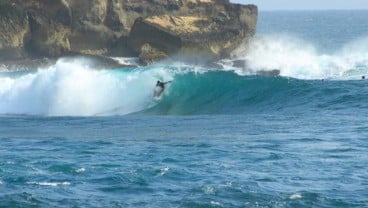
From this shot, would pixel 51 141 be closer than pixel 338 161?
No

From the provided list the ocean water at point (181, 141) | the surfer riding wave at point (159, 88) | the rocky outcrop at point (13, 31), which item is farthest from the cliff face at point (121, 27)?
the surfer riding wave at point (159, 88)

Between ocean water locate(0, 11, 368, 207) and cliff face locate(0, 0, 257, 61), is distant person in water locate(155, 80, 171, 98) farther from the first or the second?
cliff face locate(0, 0, 257, 61)

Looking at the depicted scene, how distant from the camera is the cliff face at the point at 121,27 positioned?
5181 centimetres

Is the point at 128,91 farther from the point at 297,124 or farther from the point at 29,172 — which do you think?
the point at 29,172

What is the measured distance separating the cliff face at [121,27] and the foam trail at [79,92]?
14.9m

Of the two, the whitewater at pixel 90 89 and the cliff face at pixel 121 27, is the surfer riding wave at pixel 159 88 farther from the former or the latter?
the cliff face at pixel 121 27

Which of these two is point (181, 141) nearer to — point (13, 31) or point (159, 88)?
point (159, 88)

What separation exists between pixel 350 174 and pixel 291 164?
1391 millimetres

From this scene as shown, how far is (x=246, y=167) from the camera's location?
1727cm

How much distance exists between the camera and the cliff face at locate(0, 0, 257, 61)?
170 feet

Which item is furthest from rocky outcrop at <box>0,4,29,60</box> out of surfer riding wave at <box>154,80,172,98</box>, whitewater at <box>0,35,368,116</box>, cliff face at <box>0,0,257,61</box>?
surfer riding wave at <box>154,80,172,98</box>

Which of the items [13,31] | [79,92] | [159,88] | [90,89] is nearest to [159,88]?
[159,88]

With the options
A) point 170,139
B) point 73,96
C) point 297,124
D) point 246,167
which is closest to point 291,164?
point 246,167

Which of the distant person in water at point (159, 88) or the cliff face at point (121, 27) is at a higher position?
the cliff face at point (121, 27)
